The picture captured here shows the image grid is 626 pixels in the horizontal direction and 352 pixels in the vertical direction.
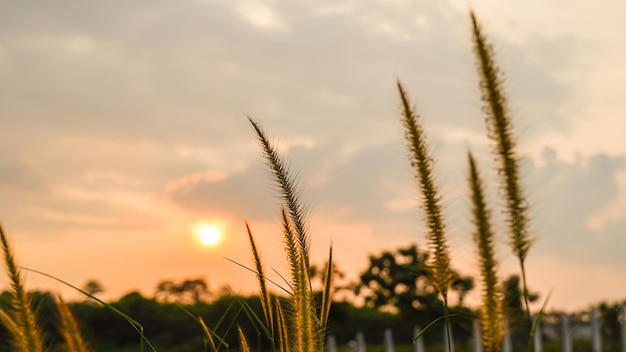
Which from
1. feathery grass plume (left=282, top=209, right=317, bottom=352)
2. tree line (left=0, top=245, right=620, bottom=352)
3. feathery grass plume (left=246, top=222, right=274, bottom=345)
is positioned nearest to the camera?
feathery grass plume (left=282, top=209, right=317, bottom=352)

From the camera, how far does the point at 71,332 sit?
1691 mm

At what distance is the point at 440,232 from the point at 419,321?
14.2 m

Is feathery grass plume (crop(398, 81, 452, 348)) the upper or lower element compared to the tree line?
lower

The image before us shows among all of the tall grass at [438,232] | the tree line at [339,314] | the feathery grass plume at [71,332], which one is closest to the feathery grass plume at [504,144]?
the tall grass at [438,232]

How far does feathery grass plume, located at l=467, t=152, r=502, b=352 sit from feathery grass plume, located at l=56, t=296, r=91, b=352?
782 mm

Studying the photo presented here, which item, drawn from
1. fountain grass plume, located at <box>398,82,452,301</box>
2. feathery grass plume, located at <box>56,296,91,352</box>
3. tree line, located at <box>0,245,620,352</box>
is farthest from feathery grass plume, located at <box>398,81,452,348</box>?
tree line, located at <box>0,245,620,352</box>

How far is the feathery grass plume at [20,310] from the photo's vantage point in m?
1.61

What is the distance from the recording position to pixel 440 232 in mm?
1567

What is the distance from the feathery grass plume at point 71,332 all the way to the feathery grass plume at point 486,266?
30.8 inches

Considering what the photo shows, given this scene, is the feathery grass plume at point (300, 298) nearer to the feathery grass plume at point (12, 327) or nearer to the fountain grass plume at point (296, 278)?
the fountain grass plume at point (296, 278)

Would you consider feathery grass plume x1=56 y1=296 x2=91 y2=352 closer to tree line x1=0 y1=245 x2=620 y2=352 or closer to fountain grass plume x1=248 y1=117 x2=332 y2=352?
fountain grass plume x1=248 y1=117 x2=332 y2=352

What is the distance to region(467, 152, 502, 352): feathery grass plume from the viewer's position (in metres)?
1.50

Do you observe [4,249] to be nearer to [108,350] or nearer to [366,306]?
[108,350]

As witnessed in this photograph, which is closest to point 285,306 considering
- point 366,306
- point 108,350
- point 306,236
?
point 306,236
